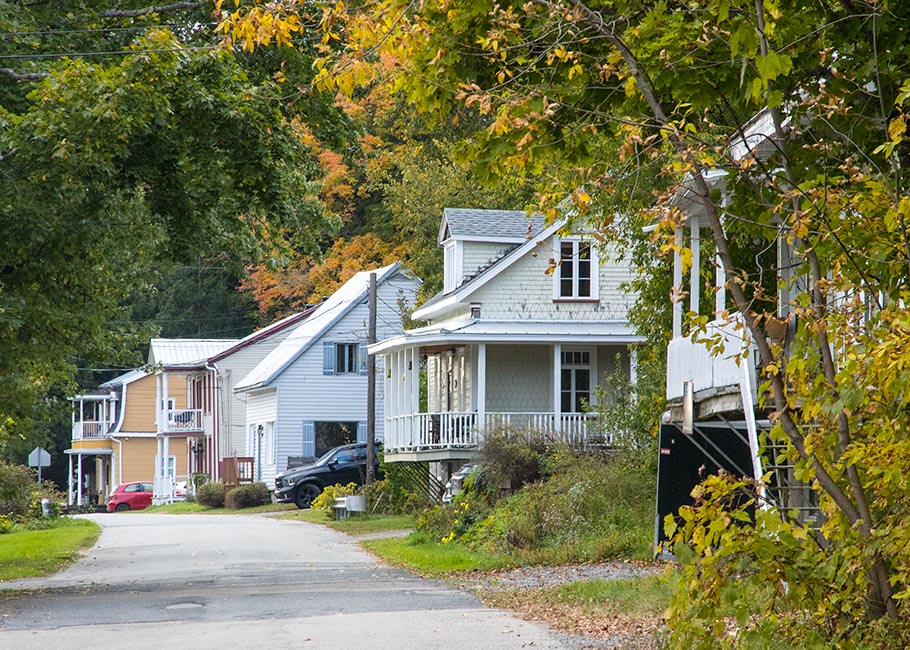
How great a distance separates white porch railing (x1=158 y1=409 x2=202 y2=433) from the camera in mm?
66000

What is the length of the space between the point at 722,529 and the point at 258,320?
68.3 m

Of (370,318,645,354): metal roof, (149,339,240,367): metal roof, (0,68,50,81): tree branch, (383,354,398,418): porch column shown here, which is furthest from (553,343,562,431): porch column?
(149,339,240,367): metal roof

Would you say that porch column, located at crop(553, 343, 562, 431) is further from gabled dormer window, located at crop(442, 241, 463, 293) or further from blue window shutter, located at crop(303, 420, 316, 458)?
blue window shutter, located at crop(303, 420, 316, 458)

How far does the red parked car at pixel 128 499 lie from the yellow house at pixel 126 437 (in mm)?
2127

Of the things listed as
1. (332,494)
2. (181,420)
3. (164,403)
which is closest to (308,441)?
(332,494)

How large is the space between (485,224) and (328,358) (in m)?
17.0

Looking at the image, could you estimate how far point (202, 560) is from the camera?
23.3m

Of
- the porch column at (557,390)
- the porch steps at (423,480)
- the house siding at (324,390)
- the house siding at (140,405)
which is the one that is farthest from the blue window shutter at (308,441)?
the house siding at (140,405)

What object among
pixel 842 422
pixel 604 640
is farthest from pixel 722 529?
pixel 604 640

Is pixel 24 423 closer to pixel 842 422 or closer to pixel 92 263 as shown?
pixel 92 263

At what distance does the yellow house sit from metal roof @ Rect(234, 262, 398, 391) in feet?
50.7

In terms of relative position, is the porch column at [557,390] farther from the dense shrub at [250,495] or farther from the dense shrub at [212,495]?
the dense shrub at [212,495]

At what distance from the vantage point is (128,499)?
66562mm

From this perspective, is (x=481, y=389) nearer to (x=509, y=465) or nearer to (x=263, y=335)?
(x=509, y=465)
